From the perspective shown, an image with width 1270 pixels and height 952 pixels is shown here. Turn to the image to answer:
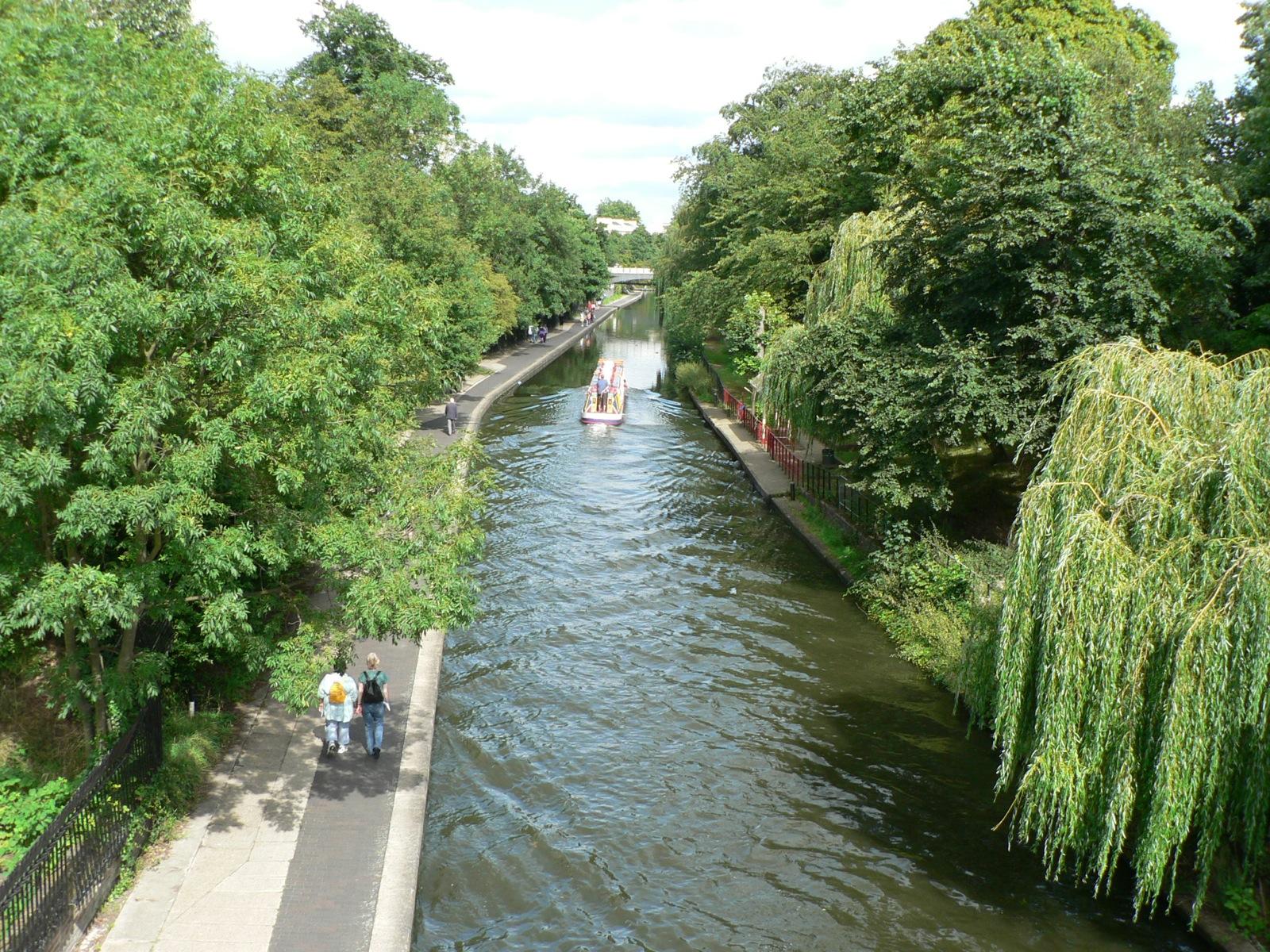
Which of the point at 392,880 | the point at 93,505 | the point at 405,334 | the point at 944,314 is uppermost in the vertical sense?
the point at 944,314

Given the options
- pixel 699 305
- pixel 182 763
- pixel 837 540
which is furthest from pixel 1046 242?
pixel 699 305

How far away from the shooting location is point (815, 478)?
95.5 feet


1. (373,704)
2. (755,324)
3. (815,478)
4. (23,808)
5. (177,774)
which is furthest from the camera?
(755,324)

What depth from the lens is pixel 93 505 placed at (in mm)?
8898

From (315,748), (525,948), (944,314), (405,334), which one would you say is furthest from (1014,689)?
(405,334)

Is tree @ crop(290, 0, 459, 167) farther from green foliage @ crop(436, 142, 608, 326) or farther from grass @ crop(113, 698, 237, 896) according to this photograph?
grass @ crop(113, 698, 237, 896)

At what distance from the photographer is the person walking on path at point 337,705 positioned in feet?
42.8

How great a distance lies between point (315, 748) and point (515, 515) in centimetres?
1446

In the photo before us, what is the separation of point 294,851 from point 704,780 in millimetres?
5757

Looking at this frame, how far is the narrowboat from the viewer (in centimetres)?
4219

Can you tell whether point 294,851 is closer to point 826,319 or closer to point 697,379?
point 826,319

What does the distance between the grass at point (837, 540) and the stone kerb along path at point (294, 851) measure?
1092 centimetres

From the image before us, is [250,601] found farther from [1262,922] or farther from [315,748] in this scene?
[1262,922]

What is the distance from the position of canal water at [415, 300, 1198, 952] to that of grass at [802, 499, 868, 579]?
638mm
